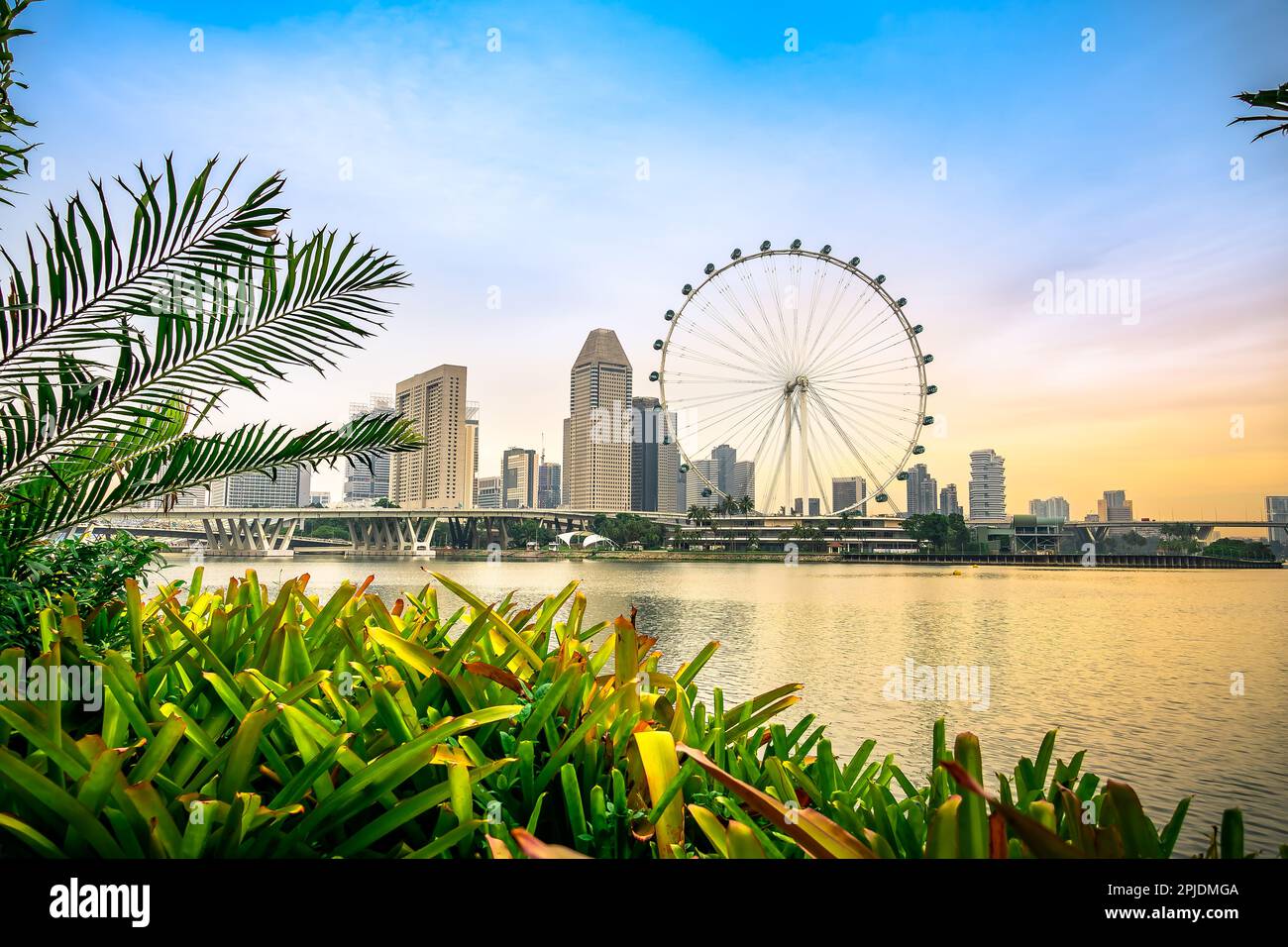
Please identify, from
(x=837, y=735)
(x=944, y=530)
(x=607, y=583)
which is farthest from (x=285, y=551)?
(x=944, y=530)

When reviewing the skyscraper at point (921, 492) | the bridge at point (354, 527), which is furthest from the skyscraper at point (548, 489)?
the skyscraper at point (921, 492)

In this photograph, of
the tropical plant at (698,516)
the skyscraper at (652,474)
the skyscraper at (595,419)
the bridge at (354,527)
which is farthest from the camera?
the tropical plant at (698,516)

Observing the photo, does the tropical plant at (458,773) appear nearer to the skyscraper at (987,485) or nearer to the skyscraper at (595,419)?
the skyscraper at (595,419)

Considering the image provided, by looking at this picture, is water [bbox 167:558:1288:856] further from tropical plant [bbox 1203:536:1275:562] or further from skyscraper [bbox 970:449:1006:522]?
skyscraper [bbox 970:449:1006:522]

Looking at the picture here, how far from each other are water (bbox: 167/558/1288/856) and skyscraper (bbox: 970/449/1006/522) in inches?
2420

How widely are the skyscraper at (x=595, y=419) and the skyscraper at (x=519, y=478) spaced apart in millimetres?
2361

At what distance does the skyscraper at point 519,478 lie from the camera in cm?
4838

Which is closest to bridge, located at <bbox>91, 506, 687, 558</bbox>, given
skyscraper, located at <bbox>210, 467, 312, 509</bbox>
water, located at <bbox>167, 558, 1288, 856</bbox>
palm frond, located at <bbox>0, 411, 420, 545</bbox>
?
skyscraper, located at <bbox>210, 467, 312, 509</bbox>

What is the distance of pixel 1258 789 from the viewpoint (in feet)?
20.9

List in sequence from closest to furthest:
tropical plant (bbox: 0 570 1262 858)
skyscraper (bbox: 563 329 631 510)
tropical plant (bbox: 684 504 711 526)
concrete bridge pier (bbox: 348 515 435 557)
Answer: tropical plant (bbox: 0 570 1262 858), concrete bridge pier (bbox: 348 515 435 557), skyscraper (bbox: 563 329 631 510), tropical plant (bbox: 684 504 711 526)

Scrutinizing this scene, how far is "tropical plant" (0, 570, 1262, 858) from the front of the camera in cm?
152
